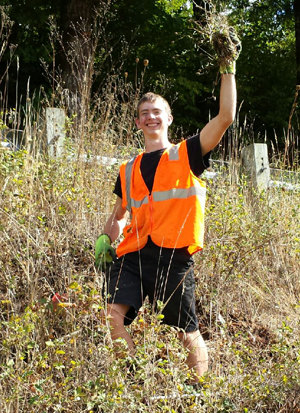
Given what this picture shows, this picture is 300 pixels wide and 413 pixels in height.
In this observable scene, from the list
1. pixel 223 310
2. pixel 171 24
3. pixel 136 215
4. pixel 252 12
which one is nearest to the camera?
pixel 136 215

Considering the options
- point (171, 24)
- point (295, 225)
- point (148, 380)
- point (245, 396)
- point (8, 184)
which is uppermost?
point (171, 24)

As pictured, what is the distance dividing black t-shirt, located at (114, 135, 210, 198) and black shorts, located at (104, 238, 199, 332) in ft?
1.34

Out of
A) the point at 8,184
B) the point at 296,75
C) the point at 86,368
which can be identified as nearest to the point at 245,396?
the point at 86,368

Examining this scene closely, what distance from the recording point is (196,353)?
11.1 ft

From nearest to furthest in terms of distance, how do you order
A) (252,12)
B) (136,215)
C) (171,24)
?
(136,215), (171,24), (252,12)

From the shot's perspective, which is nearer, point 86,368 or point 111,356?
point 111,356

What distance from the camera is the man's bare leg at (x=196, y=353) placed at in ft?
11.0

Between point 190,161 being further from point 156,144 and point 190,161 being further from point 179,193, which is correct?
point 156,144

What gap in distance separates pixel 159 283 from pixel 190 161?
2.35 feet

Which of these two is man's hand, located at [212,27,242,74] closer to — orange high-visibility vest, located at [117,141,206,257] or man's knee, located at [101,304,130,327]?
orange high-visibility vest, located at [117,141,206,257]

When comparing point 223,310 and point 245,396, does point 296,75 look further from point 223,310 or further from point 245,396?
point 245,396

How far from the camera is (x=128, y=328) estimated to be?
147 inches

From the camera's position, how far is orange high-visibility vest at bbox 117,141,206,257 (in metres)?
3.42

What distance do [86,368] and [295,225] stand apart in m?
2.71
